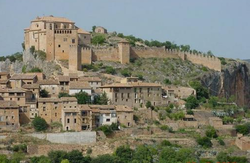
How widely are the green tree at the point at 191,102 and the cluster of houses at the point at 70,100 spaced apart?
1827mm

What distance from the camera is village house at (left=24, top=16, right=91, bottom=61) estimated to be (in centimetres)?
7994

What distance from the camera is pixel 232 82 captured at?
3686 inches

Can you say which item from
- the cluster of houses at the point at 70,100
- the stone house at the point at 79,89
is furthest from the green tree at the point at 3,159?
the stone house at the point at 79,89

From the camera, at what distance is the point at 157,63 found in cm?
8869

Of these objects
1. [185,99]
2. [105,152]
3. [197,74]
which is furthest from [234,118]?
[105,152]

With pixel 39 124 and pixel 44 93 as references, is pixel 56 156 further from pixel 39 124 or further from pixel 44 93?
pixel 44 93

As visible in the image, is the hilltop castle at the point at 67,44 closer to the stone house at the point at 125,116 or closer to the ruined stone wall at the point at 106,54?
the ruined stone wall at the point at 106,54

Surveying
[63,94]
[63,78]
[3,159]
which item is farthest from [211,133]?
[3,159]

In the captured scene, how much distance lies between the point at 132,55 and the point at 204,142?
22329 millimetres

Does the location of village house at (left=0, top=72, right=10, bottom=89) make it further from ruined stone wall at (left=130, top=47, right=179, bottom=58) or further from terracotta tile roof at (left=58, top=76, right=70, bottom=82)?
ruined stone wall at (left=130, top=47, right=179, bottom=58)

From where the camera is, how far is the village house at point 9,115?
212 feet

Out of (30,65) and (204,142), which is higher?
(30,65)

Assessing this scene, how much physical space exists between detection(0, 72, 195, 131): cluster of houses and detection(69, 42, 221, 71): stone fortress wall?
6355 mm

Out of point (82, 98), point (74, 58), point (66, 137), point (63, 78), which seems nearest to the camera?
point (66, 137)
